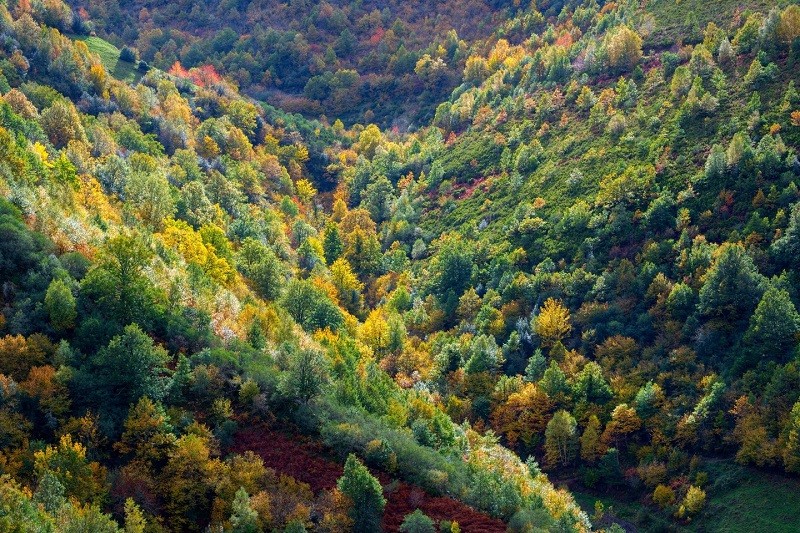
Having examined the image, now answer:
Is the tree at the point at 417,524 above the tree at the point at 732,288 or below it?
below

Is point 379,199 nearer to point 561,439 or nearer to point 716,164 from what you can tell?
point 716,164

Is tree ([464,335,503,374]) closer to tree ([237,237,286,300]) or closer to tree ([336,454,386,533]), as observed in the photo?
tree ([237,237,286,300])

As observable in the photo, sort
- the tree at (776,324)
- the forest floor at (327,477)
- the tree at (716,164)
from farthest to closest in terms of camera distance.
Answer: the tree at (716,164), the tree at (776,324), the forest floor at (327,477)

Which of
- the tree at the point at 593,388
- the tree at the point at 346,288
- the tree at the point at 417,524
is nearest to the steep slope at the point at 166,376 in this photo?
the tree at the point at 417,524

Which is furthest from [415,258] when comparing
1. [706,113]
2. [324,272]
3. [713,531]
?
[713,531]

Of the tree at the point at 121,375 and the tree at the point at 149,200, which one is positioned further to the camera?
the tree at the point at 149,200

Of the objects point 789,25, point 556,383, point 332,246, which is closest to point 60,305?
point 556,383

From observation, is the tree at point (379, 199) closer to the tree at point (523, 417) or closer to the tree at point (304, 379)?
the tree at point (523, 417)
